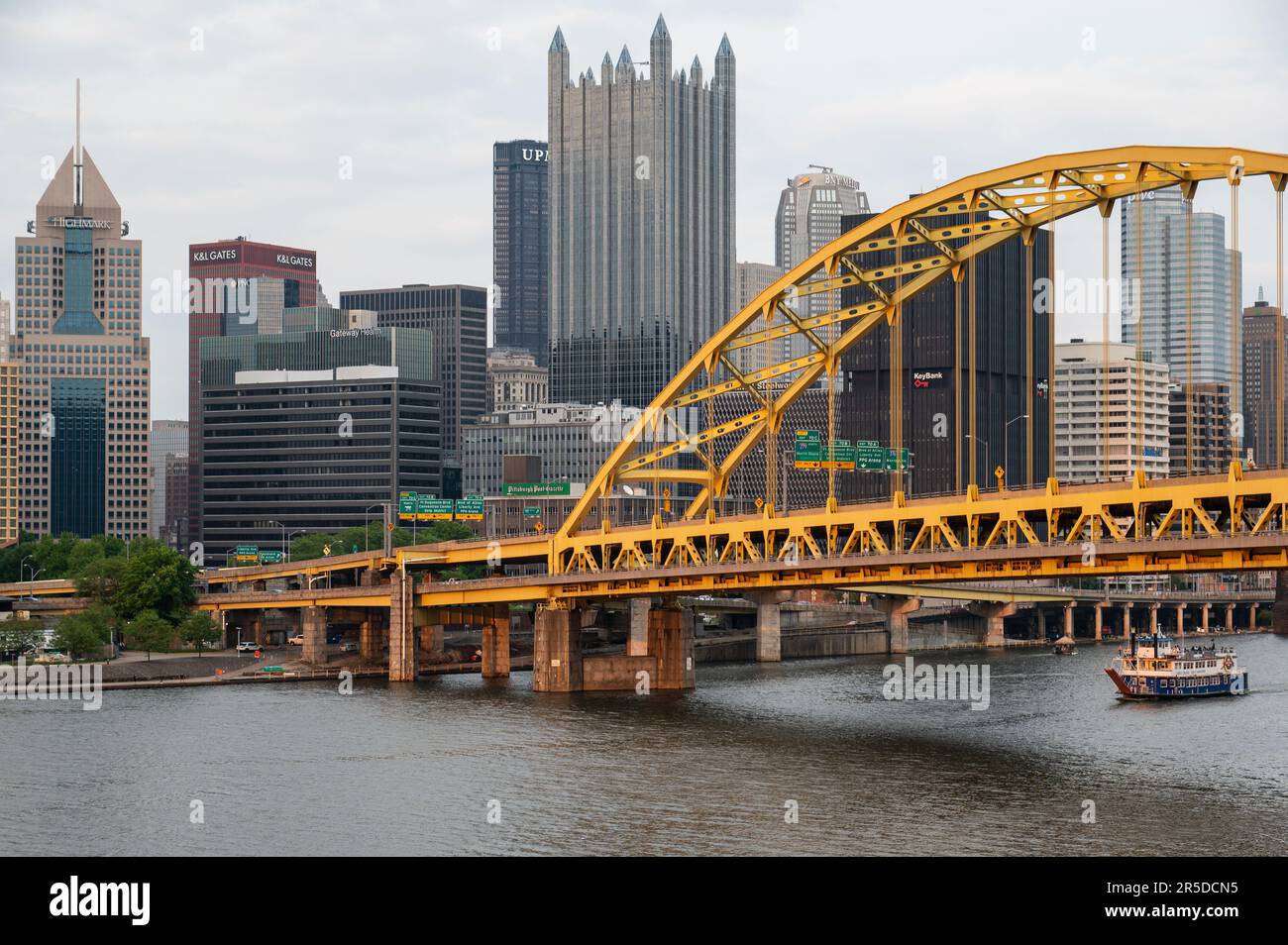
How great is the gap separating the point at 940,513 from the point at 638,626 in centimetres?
6296

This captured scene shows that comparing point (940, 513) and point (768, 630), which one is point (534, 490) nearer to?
point (768, 630)

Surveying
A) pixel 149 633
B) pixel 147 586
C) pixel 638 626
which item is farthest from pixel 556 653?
pixel 147 586

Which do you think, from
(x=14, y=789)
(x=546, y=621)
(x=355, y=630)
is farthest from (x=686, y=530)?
(x=355, y=630)

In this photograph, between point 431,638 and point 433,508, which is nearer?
point 431,638

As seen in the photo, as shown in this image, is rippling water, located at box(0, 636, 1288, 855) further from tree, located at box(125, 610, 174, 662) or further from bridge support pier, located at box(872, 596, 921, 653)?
bridge support pier, located at box(872, 596, 921, 653)

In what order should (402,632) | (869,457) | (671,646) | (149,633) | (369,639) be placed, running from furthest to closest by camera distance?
(869,457) → (369,639) → (149,633) → (402,632) → (671,646)

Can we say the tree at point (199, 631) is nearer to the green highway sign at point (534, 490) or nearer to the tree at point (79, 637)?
the tree at point (79, 637)

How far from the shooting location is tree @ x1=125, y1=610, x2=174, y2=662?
14475 cm

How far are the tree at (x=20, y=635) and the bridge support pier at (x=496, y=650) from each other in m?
30.7

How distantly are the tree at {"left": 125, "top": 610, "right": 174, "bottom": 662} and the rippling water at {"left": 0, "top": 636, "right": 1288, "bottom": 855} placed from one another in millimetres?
23503
